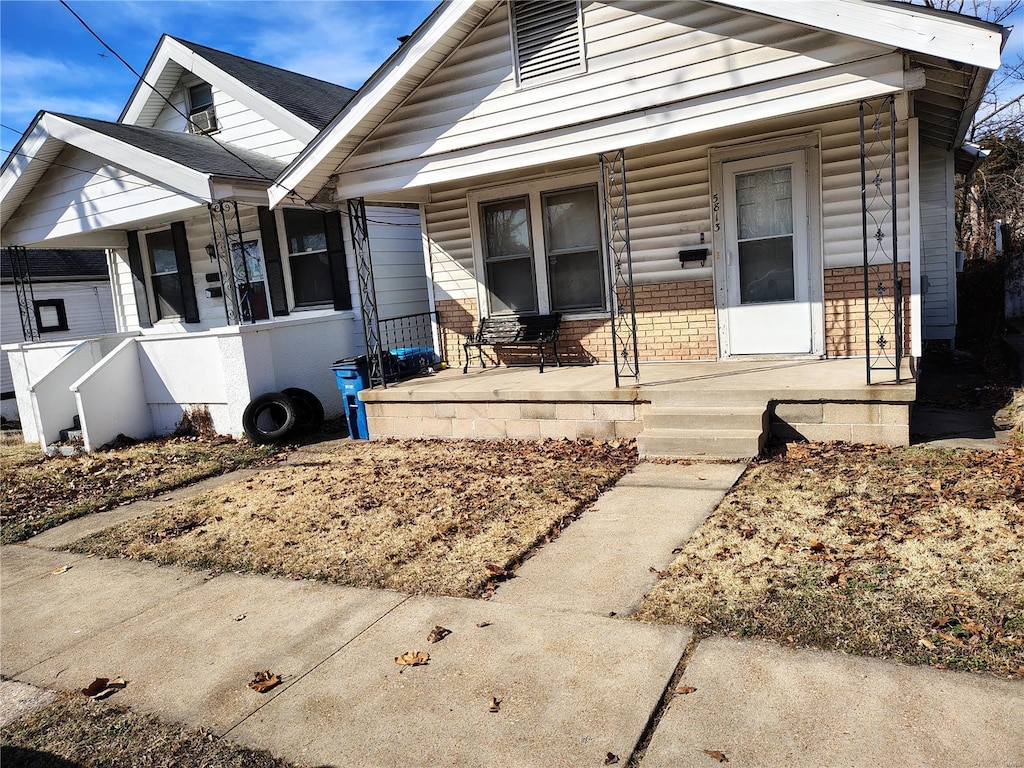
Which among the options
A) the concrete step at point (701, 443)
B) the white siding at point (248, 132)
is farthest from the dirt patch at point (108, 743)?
the white siding at point (248, 132)

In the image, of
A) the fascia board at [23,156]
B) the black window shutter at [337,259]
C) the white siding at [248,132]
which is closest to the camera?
the fascia board at [23,156]

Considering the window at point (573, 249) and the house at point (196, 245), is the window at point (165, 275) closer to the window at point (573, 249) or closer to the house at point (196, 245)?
the house at point (196, 245)

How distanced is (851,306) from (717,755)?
6.47m

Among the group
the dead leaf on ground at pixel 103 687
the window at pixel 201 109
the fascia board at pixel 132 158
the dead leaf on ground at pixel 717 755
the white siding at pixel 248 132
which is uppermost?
the window at pixel 201 109

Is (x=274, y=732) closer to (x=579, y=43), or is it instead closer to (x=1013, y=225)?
(x=579, y=43)

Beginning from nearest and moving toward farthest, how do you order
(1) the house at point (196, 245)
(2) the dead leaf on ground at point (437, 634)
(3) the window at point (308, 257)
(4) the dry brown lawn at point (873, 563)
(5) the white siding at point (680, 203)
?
(4) the dry brown lawn at point (873, 563), (2) the dead leaf on ground at point (437, 634), (5) the white siding at point (680, 203), (1) the house at point (196, 245), (3) the window at point (308, 257)

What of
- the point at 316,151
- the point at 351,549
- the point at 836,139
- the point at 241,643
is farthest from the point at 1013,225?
the point at 241,643

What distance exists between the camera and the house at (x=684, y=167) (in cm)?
640

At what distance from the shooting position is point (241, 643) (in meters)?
3.99

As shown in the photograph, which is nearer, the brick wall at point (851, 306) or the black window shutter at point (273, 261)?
the brick wall at point (851, 306)

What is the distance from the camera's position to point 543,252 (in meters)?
9.79

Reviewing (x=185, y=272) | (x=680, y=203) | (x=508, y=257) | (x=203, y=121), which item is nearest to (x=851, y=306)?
(x=680, y=203)

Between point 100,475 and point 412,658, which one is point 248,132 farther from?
point 412,658

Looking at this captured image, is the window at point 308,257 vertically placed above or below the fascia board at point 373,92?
below
